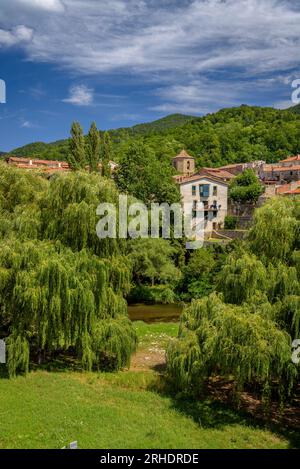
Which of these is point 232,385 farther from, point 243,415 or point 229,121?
point 229,121

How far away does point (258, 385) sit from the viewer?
1783 cm

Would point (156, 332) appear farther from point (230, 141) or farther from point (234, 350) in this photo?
point (230, 141)

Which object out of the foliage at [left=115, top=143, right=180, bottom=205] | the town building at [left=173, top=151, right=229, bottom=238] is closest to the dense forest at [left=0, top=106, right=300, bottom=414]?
the foliage at [left=115, top=143, right=180, bottom=205]

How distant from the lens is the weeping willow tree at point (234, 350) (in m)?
14.5

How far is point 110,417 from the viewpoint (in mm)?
15047

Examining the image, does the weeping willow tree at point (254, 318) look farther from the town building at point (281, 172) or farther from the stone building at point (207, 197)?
the town building at point (281, 172)

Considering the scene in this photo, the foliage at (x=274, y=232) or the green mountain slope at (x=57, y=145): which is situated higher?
the green mountain slope at (x=57, y=145)

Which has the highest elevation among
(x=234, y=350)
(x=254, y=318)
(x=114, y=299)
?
(x=114, y=299)

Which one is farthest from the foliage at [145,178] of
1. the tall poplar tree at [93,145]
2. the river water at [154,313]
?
the river water at [154,313]

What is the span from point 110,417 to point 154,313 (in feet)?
63.6

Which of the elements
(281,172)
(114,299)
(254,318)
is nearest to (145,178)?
(114,299)

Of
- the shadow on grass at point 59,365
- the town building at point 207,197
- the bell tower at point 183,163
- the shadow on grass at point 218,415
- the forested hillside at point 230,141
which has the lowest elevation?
the shadow on grass at point 218,415

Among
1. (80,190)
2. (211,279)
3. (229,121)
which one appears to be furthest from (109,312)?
(229,121)

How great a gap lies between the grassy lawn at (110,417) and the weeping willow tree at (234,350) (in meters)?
1.41
